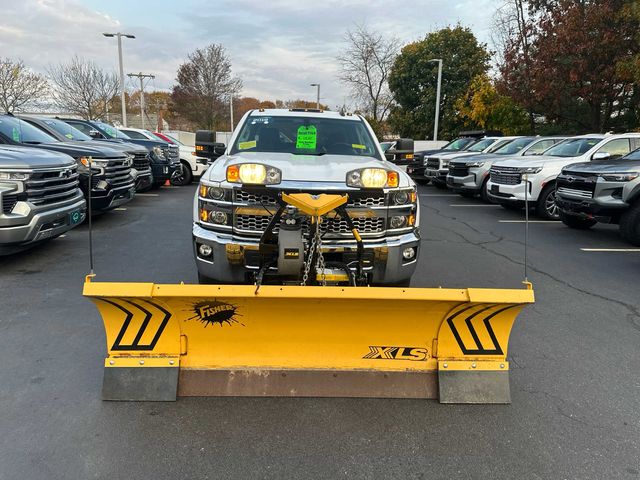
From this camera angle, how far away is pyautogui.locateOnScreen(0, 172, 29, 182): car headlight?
5461 mm

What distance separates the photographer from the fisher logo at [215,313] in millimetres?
2895

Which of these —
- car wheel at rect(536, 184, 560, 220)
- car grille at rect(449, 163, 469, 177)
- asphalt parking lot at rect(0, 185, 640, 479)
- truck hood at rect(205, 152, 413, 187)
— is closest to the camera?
asphalt parking lot at rect(0, 185, 640, 479)

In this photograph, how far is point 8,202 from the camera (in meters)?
5.39

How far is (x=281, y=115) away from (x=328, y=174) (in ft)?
6.57

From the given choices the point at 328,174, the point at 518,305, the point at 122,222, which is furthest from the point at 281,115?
the point at 122,222

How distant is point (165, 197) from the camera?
13.1 meters

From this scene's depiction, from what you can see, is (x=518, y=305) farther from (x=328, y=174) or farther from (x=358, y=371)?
(x=328, y=174)

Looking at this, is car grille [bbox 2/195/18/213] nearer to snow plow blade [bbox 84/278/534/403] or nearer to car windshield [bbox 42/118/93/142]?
snow plow blade [bbox 84/278/534/403]

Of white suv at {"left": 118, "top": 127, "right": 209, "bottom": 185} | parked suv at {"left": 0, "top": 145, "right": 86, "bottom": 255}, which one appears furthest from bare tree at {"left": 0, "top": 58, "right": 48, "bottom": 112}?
parked suv at {"left": 0, "top": 145, "right": 86, "bottom": 255}

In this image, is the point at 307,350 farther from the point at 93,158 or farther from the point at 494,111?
the point at 494,111

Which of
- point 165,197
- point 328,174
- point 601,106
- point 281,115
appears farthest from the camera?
point 601,106

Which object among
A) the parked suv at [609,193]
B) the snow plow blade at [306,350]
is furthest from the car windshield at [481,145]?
the snow plow blade at [306,350]

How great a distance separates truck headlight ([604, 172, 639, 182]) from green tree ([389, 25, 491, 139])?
23151 mm

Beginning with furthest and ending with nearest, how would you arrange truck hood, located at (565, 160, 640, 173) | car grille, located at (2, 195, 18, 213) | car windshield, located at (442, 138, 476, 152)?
car windshield, located at (442, 138, 476, 152), truck hood, located at (565, 160, 640, 173), car grille, located at (2, 195, 18, 213)
